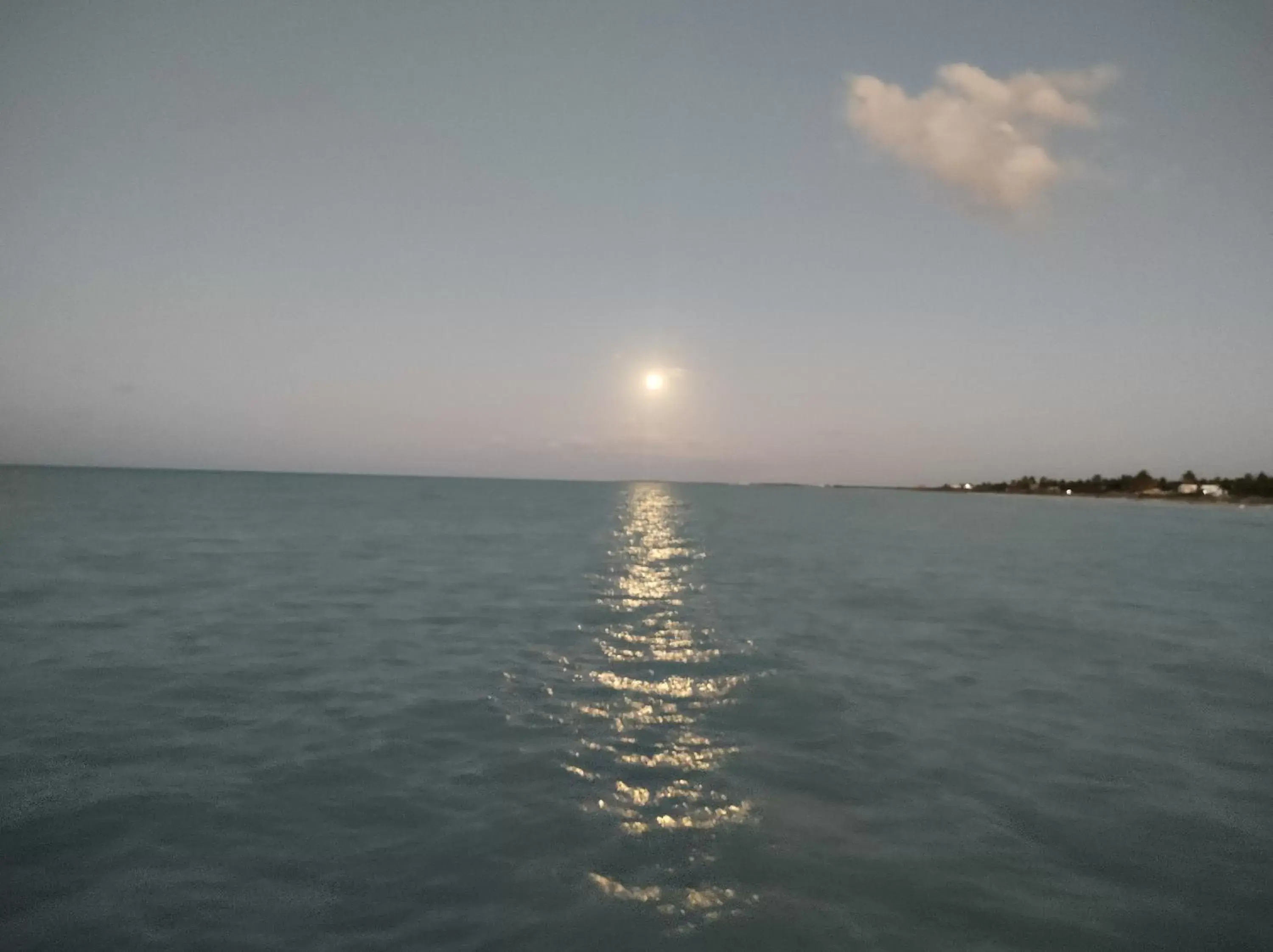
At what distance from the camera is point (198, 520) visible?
7456 cm

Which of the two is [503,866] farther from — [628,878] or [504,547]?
[504,547]

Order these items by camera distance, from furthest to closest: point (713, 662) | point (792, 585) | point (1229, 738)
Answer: point (792, 585) → point (713, 662) → point (1229, 738)

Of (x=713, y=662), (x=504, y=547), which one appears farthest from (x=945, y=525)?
(x=713, y=662)

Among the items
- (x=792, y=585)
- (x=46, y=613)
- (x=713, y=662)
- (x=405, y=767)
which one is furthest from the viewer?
(x=792, y=585)

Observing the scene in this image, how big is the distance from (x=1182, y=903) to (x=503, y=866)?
8.79 meters

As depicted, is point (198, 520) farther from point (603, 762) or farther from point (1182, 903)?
point (1182, 903)

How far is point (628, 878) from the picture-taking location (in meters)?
9.24

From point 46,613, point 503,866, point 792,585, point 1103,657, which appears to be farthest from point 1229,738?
point 46,613

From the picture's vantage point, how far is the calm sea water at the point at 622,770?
8.64m

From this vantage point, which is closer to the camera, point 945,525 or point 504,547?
point 504,547

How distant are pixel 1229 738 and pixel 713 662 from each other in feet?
39.1

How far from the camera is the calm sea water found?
8.64 metres

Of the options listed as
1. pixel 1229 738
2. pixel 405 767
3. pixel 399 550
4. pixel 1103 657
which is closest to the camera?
pixel 405 767

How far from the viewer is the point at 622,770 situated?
1276 cm
